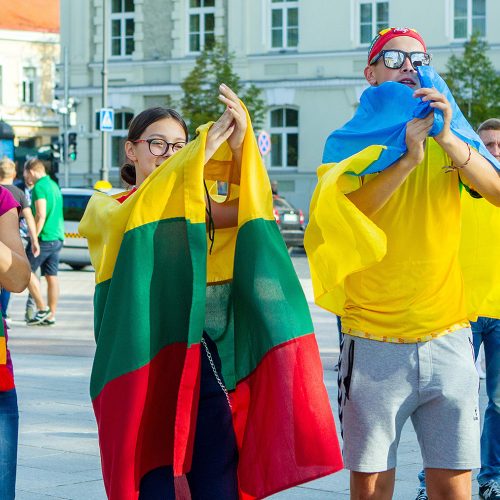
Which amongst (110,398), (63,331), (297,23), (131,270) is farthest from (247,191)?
(297,23)

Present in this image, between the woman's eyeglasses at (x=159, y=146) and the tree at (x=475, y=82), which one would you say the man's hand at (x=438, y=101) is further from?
the tree at (x=475, y=82)

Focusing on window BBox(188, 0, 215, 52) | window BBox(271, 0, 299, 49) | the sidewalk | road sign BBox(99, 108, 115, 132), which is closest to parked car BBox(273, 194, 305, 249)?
road sign BBox(99, 108, 115, 132)

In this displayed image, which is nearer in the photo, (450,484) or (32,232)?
(450,484)

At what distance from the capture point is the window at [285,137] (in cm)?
4141

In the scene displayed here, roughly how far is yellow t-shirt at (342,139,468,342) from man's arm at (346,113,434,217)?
76 millimetres

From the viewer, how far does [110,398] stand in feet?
13.2

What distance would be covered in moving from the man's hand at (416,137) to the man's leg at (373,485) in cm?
105

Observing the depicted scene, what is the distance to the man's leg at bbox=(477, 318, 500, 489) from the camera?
244 inches

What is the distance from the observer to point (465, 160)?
4.10m

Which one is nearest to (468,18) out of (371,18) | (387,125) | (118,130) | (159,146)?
(371,18)

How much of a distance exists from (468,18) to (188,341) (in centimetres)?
3645

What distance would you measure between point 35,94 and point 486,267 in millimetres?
67643

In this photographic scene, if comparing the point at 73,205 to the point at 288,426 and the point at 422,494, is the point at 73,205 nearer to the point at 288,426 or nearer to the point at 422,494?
the point at 422,494

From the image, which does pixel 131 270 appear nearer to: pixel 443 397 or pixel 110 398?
pixel 110 398
